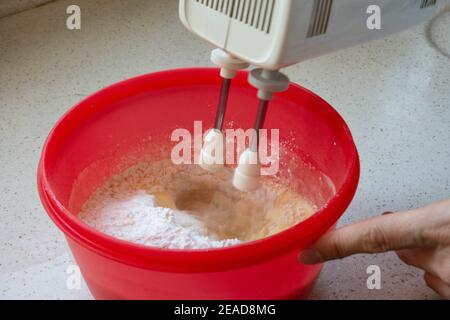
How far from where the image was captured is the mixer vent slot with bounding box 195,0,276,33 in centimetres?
35

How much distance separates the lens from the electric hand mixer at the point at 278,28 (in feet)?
1.15

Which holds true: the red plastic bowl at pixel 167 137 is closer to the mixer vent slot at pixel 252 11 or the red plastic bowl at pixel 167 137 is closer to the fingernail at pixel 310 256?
the fingernail at pixel 310 256

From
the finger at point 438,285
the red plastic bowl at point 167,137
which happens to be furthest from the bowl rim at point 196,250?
the finger at point 438,285

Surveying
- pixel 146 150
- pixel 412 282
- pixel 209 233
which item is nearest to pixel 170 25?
pixel 146 150

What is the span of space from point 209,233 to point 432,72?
532mm

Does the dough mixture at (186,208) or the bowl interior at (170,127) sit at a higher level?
the bowl interior at (170,127)

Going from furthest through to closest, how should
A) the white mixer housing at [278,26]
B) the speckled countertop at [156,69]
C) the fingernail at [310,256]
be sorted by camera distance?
the speckled countertop at [156,69]
the fingernail at [310,256]
the white mixer housing at [278,26]

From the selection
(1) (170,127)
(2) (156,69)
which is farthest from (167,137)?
(2) (156,69)

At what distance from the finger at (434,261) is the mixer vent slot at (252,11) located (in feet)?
0.84

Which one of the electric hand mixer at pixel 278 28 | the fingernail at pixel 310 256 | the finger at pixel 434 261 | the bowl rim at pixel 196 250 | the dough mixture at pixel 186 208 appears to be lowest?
the dough mixture at pixel 186 208

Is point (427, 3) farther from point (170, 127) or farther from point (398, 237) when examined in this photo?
point (170, 127)

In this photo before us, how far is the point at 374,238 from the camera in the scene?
0.47 m
